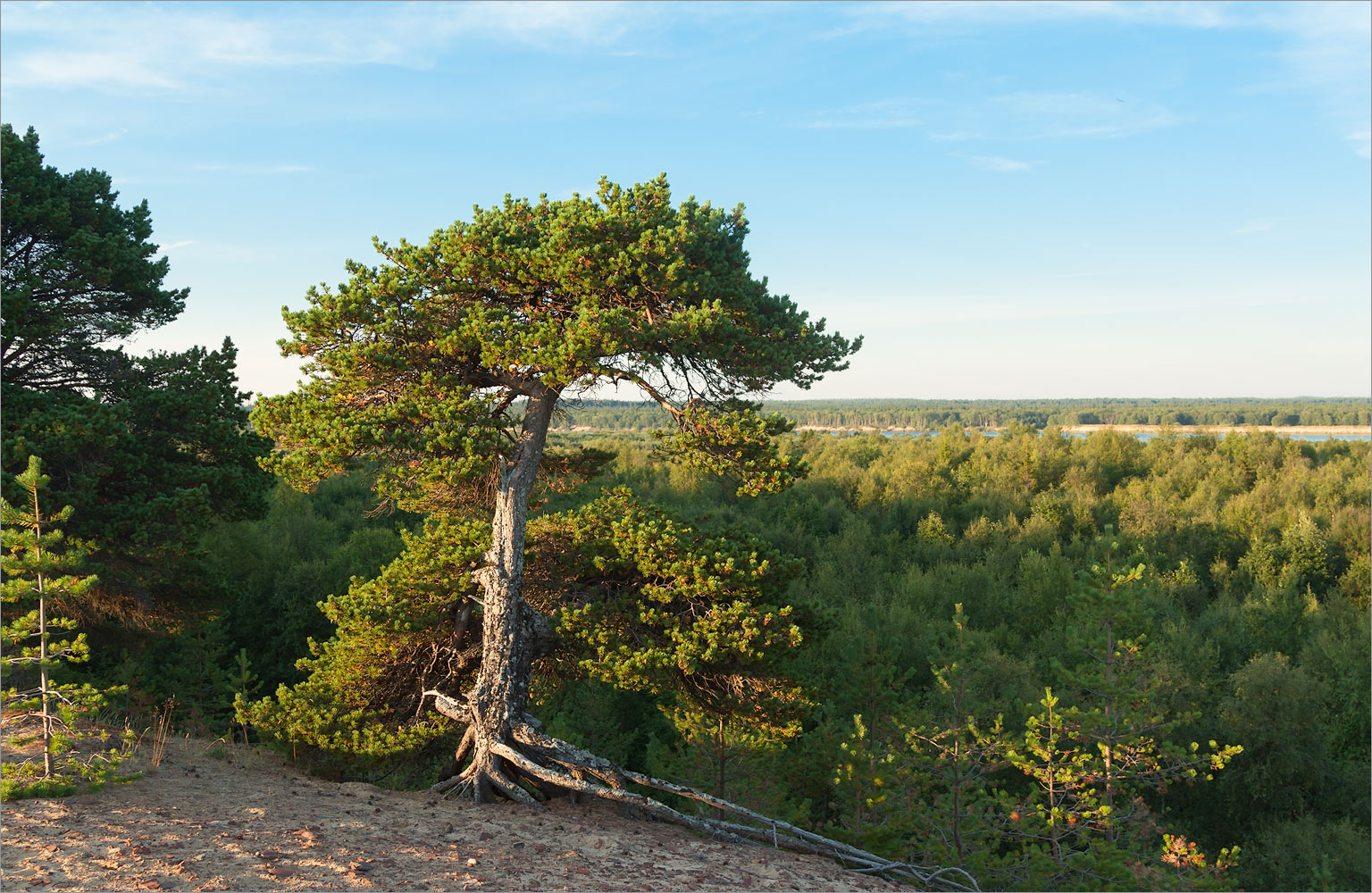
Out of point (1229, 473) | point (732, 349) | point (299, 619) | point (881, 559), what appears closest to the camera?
point (732, 349)

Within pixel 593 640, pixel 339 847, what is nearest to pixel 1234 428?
pixel 593 640

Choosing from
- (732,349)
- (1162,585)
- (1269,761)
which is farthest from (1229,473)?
(732,349)

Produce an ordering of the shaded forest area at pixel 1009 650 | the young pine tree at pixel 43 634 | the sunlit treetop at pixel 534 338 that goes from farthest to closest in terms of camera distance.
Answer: the shaded forest area at pixel 1009 650 < the sunlit treetop at pixel 534 338 < the young pine tree at pixel 43 634

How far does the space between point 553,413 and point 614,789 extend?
5080mm

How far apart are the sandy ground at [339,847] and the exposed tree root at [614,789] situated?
1.09 ft

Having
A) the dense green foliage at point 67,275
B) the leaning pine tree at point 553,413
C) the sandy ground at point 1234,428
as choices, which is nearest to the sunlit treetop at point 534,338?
the leaning pine tree at point 553,413

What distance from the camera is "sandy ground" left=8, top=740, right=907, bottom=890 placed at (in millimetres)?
6891

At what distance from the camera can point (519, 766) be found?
34.9ft

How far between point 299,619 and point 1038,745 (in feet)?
74.2

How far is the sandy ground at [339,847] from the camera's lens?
271 inches

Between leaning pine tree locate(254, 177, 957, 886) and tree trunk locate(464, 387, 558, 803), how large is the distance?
0.09 ft

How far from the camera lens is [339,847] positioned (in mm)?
7727

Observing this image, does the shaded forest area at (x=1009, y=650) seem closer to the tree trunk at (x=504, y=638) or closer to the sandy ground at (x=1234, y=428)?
the tree trunk at (x=504, y=638)

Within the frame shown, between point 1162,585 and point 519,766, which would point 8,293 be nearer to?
point 519,766
